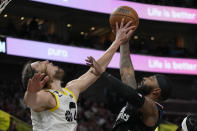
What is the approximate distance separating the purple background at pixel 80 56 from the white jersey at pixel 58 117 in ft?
39.4

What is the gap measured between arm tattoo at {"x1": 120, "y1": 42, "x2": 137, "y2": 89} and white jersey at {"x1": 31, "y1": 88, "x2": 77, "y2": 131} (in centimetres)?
110

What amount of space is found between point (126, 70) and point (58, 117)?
1.42m

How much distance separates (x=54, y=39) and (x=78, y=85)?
1338 centimetres

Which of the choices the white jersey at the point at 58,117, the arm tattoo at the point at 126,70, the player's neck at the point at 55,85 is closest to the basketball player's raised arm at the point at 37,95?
the white jersey at the point at 58,117

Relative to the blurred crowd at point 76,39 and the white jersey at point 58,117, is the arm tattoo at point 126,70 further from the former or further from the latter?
the blurred crowd at point 76,39

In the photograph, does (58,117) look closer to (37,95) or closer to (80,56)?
(37,95)

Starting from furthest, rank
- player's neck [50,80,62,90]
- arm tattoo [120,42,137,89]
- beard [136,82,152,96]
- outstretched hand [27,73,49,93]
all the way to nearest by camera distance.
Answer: arm tattoo [120,42,137,89] → beard [136,82,152,96] → player's neck [50,80,62,90] → outstretched hand [27,73,49,93]

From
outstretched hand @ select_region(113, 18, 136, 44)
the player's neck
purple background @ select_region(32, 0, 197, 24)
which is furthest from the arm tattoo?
purple background @ select_region(32, 0, 197, 24)

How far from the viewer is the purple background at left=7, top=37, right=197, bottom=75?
16.0 m

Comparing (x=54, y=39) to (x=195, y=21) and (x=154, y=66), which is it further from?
(x=195, y=21)

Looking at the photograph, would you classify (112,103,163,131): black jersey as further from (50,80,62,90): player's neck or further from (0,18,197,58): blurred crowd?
(0,18,197,58): blurred crowd

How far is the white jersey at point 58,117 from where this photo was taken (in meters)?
3.91

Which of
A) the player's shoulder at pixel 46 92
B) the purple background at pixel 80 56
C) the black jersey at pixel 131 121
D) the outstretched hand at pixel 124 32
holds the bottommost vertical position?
the purple background at pixel 80 56

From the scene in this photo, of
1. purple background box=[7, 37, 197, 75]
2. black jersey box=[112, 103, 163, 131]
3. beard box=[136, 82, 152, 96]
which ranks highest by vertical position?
beard box=[136, 82, 152, 96]
